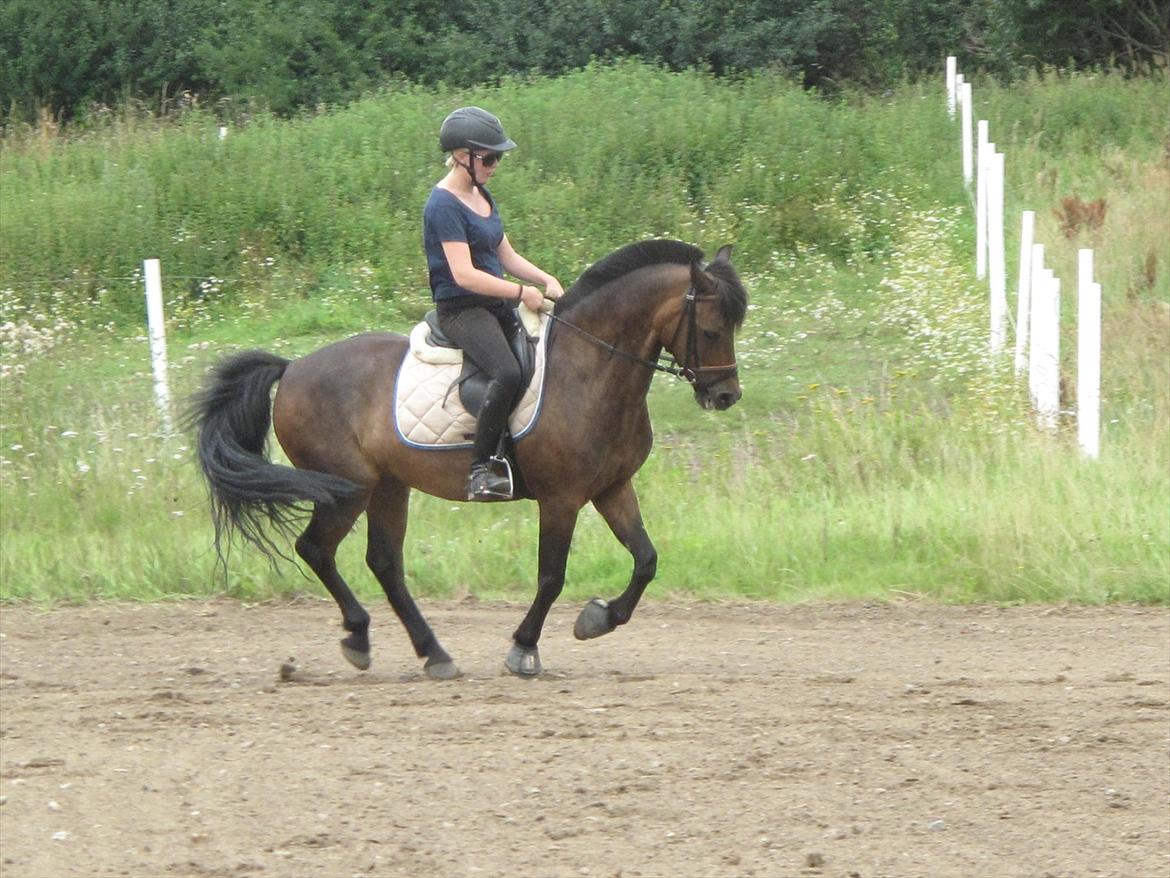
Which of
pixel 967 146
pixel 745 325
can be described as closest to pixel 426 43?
pixel 967 146

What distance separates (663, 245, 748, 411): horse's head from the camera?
7277mm

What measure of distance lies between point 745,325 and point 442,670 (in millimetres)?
8942

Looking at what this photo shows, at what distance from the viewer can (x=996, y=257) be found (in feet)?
46.8

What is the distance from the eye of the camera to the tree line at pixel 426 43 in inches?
1241

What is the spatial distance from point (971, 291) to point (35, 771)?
11690 millimetres

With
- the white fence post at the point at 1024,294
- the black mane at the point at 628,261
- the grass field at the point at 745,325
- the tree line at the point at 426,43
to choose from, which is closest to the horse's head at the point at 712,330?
the black mane at the point at 628,261

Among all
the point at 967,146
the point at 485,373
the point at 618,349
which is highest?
the point at 967,146

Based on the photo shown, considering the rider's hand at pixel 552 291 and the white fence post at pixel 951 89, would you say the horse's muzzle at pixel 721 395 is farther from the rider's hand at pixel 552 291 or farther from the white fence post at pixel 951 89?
the white fence post at pixel 951 89

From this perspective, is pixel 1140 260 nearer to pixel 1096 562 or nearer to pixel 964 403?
pixel 964 403

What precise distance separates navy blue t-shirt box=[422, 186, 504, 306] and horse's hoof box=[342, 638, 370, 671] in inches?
71.9

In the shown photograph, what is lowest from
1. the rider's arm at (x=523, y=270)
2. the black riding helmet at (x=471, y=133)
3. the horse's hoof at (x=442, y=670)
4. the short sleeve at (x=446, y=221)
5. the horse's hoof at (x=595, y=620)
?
the horse's hoof at (x=442, y=670)

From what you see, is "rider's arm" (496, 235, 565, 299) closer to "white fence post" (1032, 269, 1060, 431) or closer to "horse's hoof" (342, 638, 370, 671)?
"horse's hoof" (342, 638, 370, 671)

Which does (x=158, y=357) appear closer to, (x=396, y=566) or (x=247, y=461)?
(x=247, y=461)

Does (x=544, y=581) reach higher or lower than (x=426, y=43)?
lower
